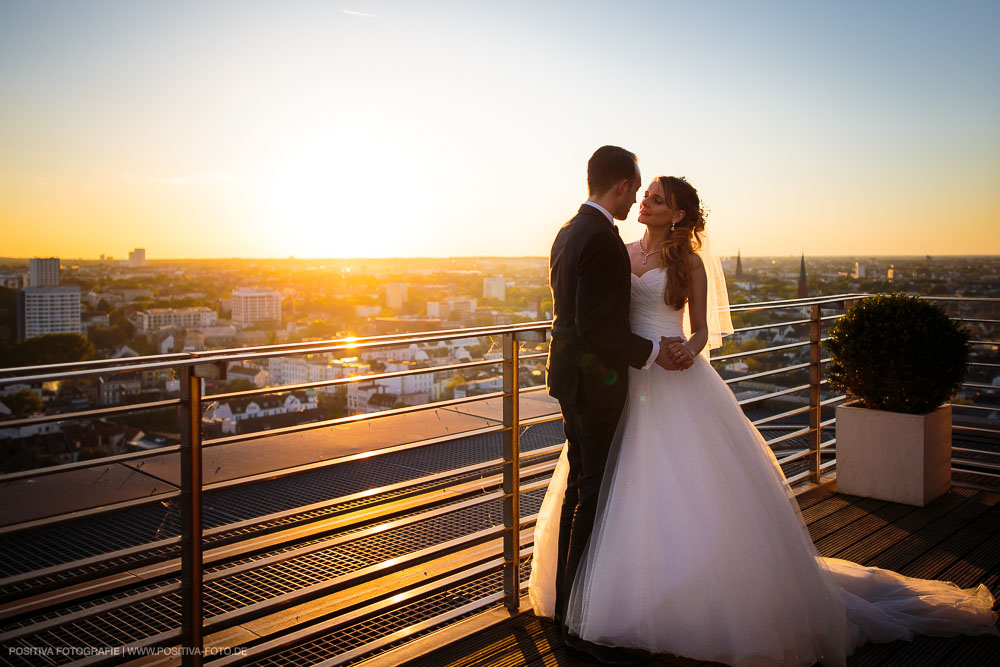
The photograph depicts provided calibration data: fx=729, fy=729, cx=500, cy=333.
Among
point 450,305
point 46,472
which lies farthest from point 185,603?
point 450,305

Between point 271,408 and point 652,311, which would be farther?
point 271,408

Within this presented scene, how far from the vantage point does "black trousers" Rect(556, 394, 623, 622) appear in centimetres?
251

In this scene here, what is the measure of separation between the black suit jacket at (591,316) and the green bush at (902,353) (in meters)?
2.55

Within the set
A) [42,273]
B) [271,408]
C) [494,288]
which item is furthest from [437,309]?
[42,273]

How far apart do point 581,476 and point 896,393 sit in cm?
276

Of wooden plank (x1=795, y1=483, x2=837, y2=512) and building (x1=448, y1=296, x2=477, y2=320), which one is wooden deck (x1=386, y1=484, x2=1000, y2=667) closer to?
wooden plank (x1=795, y1=483, x2=837, y2=512)

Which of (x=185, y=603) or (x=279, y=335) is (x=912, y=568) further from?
(x=279, y=335)

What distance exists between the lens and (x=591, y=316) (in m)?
2.32

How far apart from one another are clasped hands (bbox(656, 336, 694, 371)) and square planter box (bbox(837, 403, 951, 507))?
2.40 metres

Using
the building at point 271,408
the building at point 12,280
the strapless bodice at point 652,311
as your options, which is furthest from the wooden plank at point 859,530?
the building at point 12,280

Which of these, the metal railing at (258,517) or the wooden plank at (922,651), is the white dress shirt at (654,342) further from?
the wooden plank at (922,651)

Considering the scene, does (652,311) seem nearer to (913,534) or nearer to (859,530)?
(859,530)

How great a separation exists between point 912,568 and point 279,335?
19770 millimetres

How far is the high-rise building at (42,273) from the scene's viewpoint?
2395 cm
